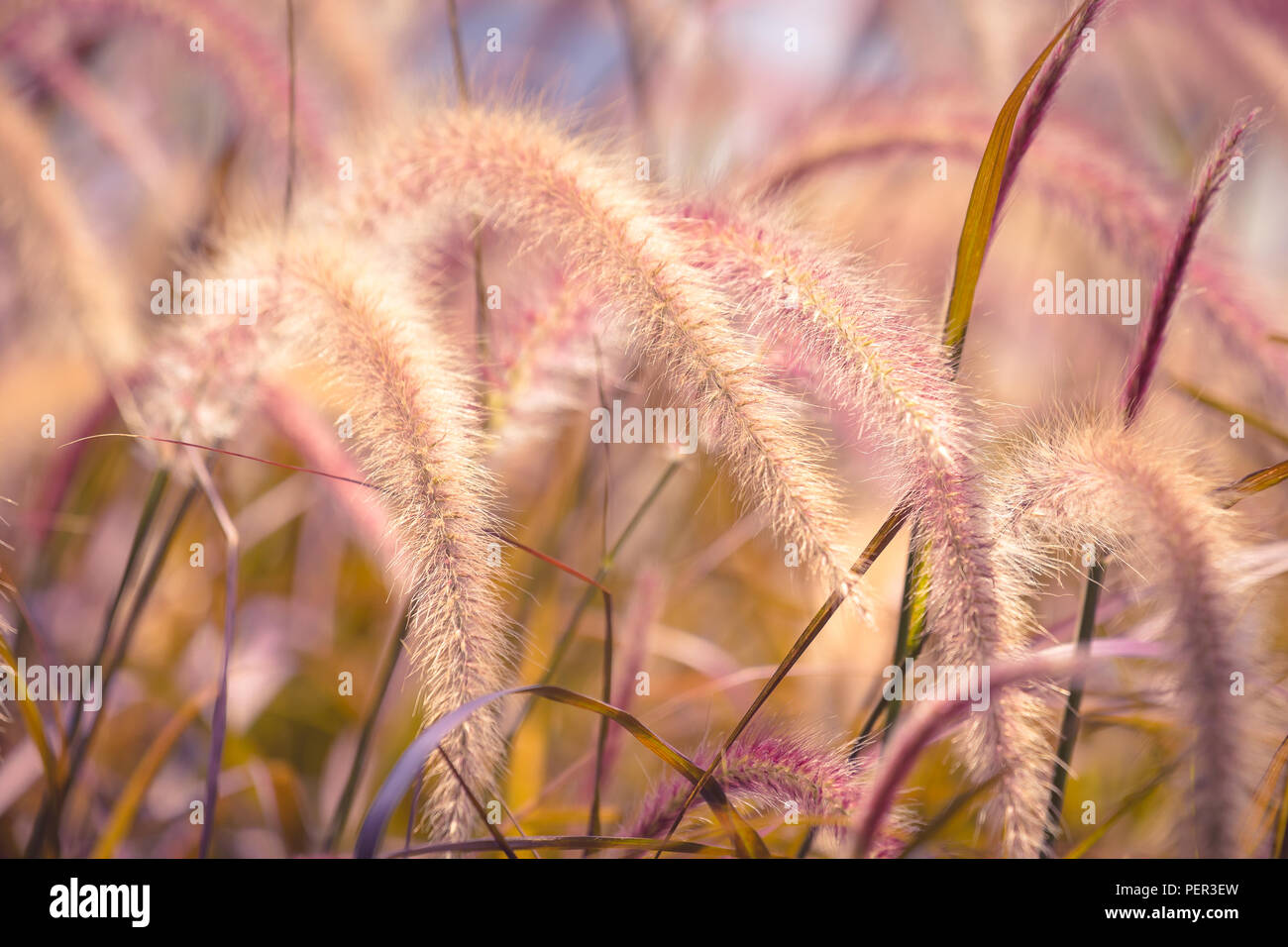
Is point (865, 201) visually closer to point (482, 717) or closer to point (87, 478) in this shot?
point (482, 717)

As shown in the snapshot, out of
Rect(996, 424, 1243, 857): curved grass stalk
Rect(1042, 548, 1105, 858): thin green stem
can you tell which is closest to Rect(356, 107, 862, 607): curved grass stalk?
Rect(996, 424, 1243, 857): curved grass stalk

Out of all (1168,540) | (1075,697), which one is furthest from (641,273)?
(1075,697)

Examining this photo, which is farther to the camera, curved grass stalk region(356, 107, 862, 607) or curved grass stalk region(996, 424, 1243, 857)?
curved grass stalk region(356, 107, 862, 607)

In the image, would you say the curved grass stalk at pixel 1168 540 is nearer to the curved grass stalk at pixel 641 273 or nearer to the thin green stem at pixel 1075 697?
the thin green stem at pixel 1075 697

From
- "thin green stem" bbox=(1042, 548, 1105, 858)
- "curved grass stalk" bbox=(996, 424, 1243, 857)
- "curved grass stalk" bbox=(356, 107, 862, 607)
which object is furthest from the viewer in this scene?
"thin green stem" bbox=(1042, 548, 1105, 858)

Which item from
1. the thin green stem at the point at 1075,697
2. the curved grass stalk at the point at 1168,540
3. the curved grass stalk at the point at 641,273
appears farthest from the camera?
the thin green stem at the point at 1075,697

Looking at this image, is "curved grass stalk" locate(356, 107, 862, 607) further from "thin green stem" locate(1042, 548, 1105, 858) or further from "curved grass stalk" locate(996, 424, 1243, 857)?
"thin green stem" locate(1042, 548, 1105, 858)

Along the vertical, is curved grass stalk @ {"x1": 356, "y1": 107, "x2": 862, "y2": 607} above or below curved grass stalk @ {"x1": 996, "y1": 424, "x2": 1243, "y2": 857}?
above

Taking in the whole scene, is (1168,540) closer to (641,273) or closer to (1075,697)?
(1075,697)

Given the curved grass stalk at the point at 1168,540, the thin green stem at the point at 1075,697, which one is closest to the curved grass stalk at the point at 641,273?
the curved grass stalk at the point at 1168,540

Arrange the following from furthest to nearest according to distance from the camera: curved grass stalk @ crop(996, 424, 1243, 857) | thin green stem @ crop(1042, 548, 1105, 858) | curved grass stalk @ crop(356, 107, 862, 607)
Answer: thin green stem @ crop(1042, 548, 1105, 858)
curved grass stalk @ crop(356, 107, 862, 607)
curved grass stalk @ crop(996, 424, 1243, 857)
